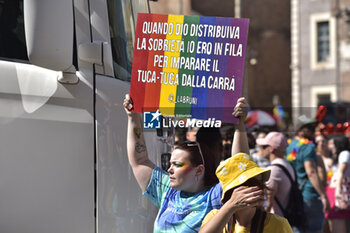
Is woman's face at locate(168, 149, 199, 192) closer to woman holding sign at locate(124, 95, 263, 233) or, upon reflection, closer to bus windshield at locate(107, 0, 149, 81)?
woman holding sign at locate(124, 95, 263, 233)

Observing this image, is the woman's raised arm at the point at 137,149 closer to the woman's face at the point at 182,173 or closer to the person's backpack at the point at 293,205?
the woman's face at the point at 182,173

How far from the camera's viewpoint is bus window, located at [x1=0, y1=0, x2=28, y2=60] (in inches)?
162

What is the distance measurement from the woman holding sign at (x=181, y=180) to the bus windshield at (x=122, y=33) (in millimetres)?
366

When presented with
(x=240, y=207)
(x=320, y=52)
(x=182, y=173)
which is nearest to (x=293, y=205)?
(x=182, y=173)

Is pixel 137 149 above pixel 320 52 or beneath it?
beneath

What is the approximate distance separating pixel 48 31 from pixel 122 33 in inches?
35.3

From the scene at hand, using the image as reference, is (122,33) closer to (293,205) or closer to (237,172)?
(237,172)

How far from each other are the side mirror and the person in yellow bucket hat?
3.26 feet

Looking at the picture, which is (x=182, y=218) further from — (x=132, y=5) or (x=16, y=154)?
(x=132, y=5)

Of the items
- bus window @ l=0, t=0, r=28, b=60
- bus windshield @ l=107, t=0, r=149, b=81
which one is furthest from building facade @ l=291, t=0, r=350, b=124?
bus window @ l=0, t=0, r=28, b=60

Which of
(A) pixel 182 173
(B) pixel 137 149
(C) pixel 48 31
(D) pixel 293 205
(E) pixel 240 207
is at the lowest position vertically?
(D) pixel 293 205

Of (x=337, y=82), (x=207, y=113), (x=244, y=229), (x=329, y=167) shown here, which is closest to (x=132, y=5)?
(x=207, y=113)

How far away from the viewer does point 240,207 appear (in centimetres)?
363

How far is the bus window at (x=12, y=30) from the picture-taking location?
4.11 meters
